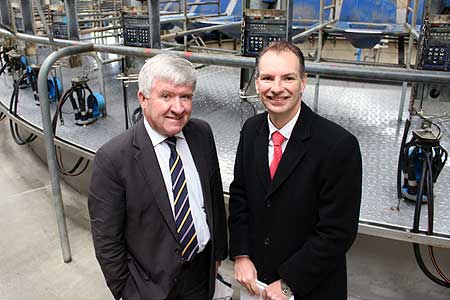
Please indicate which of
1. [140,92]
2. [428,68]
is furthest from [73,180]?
[428,68]

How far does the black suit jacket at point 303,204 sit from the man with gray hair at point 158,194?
152mm

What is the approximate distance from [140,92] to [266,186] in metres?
0.50

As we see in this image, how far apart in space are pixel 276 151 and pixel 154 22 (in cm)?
178

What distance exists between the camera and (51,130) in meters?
2.34

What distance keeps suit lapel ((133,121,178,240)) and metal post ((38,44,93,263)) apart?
1.21 m

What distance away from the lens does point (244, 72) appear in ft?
10.3

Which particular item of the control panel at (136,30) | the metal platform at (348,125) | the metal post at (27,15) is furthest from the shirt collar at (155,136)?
the metal post at (27,15)

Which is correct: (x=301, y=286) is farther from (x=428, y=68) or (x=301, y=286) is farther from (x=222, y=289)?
(x=428, y=68)

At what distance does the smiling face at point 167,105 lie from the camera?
3.92 feet

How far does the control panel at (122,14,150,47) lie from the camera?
2865 millimetres

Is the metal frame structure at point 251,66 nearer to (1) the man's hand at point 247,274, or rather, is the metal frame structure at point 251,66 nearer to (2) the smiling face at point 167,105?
(1) the man's hand at point 247,274

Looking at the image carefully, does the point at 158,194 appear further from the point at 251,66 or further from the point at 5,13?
the point at 5,13

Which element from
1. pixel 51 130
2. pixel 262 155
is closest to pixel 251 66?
pixel 262 155

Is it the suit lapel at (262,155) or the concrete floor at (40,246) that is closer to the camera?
the suit lapel at (262,155)
